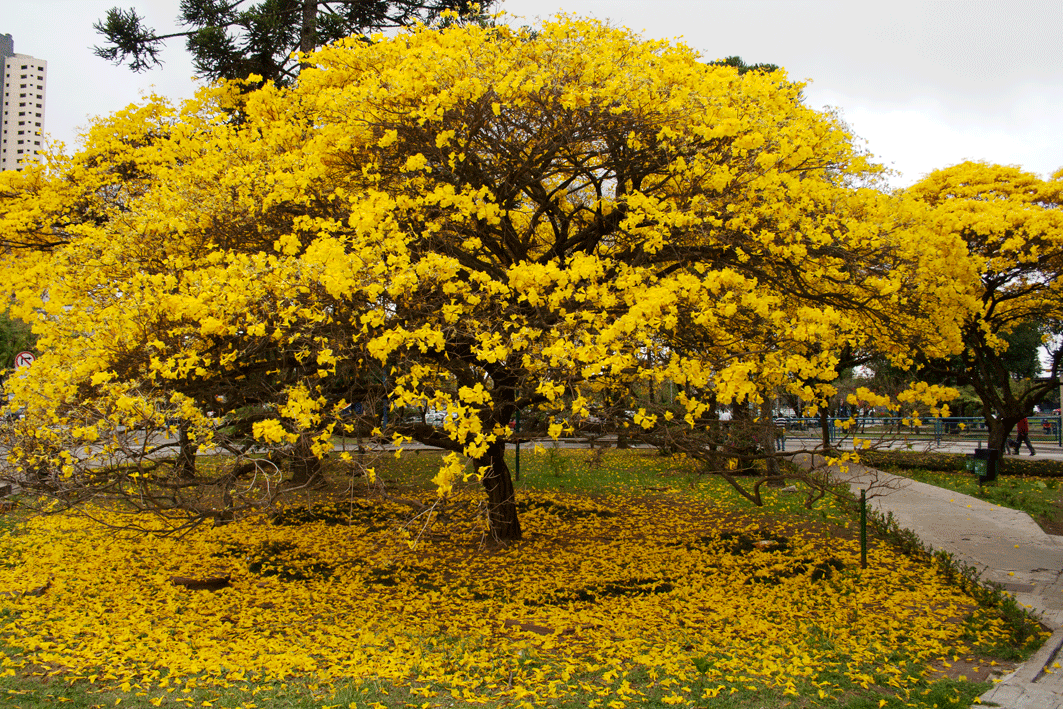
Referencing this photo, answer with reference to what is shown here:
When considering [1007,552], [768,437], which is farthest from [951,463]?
[1007,552]

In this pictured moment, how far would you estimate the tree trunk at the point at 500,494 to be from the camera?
296 inches

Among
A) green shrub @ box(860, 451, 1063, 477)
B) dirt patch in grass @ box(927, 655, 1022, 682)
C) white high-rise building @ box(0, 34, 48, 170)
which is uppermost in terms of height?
white high-rise building @ box(0, 34, 48, 170)

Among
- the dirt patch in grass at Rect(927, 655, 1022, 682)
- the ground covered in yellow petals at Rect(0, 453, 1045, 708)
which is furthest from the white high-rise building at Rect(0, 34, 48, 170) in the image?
the dirt patch in grass at Rect(927, 655, 1022, 682)

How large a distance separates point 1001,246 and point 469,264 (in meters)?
10.7

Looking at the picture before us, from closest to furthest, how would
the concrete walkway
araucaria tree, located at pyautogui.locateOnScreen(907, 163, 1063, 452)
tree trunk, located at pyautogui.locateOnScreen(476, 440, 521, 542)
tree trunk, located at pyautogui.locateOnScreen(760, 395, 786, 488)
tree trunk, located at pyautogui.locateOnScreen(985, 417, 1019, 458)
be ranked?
the concrete walkway, tree trunk, located at pyautogui.locateOnScreen(760, 395, 786, 488), tree trunk, located at pyautogui.locateOnScreen(476, 440, 521, 542), araucaria tree, located at pyautogui.locateOnScreen(907, 163, 1063, 452), tree trunk, located at pyautogui.locateOnScreen(985, 417, 1019, 458)

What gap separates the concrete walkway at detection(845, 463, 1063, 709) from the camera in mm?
4527

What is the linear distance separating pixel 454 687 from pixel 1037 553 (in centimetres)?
730

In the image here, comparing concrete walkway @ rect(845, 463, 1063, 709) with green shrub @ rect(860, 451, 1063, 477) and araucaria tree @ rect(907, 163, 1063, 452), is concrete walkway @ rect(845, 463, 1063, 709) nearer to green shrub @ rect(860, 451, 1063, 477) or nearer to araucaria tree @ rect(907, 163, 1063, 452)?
green shrub @ rect(860, 451, 1063, 477)

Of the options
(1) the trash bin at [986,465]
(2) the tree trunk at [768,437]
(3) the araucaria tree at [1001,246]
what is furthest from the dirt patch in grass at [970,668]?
(1) the trash bin at [986,465]

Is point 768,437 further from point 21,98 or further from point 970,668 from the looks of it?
point 21,98

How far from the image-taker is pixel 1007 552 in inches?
323

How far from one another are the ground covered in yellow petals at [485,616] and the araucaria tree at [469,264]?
3.34ft

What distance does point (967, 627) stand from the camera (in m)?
5.67

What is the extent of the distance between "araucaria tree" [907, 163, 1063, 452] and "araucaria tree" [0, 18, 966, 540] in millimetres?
5841
